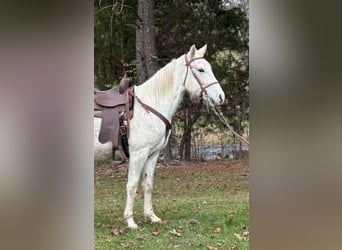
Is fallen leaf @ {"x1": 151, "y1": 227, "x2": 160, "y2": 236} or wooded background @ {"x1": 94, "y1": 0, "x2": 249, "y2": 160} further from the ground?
wooded background @ {"x1": 94, "y1": 0, "x2": 249, "y2": 160}

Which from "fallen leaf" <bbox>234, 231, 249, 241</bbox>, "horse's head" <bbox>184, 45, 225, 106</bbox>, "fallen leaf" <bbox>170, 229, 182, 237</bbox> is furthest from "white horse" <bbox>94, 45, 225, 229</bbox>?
"fallen leaf" <bbox>234, 231, 249, 241</bbox>

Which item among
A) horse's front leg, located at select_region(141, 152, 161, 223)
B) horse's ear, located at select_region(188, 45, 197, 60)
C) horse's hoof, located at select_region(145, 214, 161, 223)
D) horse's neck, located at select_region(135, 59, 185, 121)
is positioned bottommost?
horse's hoof, located at select_region(145, 214, 161, 223)

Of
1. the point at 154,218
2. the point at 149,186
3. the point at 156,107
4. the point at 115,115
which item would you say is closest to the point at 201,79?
the point at 156,107

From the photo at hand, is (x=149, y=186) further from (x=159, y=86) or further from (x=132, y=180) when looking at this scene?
(x=159, y=86)

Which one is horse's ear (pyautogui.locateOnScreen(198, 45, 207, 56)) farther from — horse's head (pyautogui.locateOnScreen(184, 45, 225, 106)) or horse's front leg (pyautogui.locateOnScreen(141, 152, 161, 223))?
horse's front leg (pyautogui.locateOnScreen(141, 152, 161, 223))

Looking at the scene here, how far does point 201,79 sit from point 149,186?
75 cm

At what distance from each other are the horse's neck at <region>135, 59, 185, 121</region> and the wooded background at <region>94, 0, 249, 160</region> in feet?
0.15

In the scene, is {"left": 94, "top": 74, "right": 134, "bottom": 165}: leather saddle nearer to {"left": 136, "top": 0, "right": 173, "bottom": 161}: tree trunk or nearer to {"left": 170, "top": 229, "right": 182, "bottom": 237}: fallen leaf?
{"left": 136, "top": 0, "right": 173, "bottom": 161}: tree trunk

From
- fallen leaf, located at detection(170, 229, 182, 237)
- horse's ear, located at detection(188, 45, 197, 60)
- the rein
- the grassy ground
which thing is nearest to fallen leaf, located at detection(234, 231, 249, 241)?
the grassy ground

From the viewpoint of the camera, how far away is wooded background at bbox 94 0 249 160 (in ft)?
9.86

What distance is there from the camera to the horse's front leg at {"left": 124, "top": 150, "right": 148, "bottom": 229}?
3031mm
